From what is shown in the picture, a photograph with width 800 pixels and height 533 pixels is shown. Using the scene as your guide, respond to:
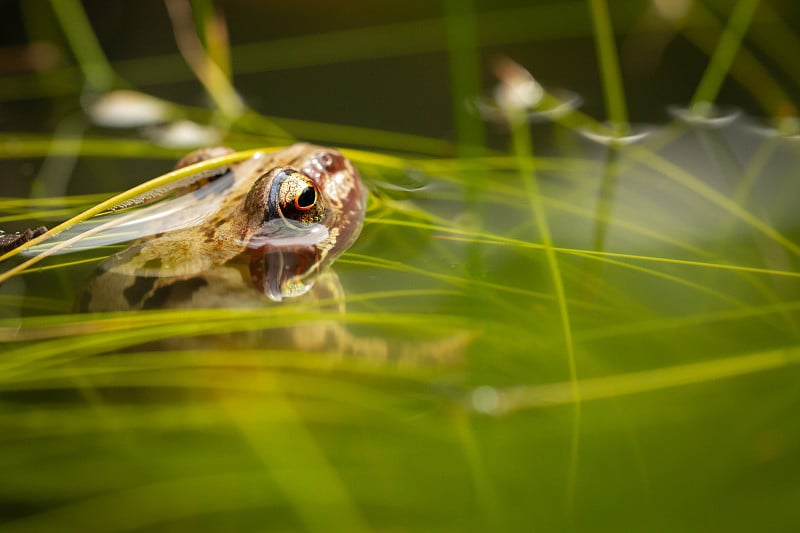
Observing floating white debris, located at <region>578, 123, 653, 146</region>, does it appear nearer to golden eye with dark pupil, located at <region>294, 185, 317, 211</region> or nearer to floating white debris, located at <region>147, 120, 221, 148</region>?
golden eye with dark pupil, located at <region>294, 185, 317, 211</region>

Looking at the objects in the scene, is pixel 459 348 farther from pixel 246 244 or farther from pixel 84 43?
pixel 84 43

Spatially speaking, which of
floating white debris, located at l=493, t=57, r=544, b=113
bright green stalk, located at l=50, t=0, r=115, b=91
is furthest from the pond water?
bright green stalk, located at l=50, t=0, r=115, b=91

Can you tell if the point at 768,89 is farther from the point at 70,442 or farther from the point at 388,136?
the point at 70,442

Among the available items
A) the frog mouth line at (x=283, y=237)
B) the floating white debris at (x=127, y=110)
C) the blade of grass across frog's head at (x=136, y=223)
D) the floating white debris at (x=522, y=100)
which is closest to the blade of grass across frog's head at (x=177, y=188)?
the blade of grass across frog's head at (x=136, y=223)

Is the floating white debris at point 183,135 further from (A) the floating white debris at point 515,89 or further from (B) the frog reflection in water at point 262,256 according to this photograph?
(A) the floating white debris at point 515,89

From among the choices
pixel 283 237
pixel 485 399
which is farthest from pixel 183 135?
pixel 485 399

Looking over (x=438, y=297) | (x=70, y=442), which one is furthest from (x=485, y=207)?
(x=70, y=442)
